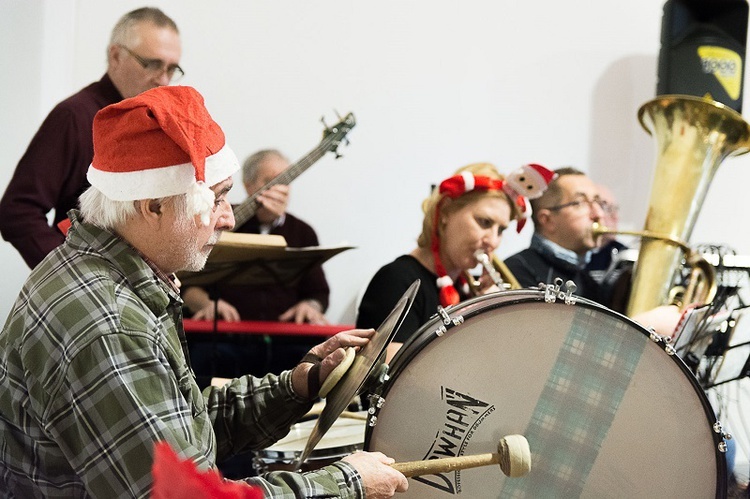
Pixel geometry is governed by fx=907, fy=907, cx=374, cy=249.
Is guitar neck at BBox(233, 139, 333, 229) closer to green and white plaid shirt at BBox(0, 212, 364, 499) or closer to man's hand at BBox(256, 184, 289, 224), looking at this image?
man's hand at BBox(256, 184, 289, 224)

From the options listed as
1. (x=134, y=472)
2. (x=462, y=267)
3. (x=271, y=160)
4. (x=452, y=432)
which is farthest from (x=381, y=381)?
(x=271, y=160)

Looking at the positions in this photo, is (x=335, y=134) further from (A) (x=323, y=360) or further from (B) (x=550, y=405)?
(B) (x=550, y=405)

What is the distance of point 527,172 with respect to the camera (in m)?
3.00

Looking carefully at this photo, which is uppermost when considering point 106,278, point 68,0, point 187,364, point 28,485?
point 68,0

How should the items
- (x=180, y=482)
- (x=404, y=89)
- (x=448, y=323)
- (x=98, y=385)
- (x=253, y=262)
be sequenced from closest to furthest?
(x=180, y=482) → (x=98, y=385) → (x=448, y=323) → (x=253, y=262) → (x=404, y=89)

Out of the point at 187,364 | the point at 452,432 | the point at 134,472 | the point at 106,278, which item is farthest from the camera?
the point at 452,432

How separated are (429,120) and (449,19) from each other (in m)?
0.60

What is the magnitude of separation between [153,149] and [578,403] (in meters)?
0.99

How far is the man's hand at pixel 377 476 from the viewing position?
1554 millimetres

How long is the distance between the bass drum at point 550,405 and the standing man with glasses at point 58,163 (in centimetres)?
158

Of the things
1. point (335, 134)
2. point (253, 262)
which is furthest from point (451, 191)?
point (335, 134)

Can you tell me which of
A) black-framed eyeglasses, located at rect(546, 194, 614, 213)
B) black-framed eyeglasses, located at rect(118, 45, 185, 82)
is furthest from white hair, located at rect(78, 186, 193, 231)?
black-framed eyeglasses, located at rect(546, 194, 614, 213)

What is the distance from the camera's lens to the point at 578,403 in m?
1.87

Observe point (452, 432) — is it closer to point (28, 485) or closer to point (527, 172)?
point (28, 485)
